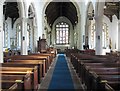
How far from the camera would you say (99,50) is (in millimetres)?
14930

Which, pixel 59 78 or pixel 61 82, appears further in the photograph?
pixel 59 78

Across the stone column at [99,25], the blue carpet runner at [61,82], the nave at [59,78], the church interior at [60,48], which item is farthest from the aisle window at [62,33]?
the nave at [59,78]

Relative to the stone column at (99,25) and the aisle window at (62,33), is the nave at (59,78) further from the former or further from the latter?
the aisle window at (62,33)

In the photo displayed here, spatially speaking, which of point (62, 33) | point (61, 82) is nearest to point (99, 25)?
point (61, 82)

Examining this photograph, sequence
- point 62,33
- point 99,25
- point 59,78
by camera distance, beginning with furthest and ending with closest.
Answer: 1. point 62,33
2. point 99,25
3. point 59,78

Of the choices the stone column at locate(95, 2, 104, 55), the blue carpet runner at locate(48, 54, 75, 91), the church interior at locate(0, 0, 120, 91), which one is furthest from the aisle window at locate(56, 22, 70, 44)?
the blue carpet runner at locate(48, 54, 75, 91)

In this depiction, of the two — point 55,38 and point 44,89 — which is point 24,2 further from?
point 55,38

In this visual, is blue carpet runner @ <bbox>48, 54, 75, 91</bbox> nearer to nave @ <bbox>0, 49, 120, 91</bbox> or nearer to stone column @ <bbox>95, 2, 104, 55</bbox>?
nave @ <bbox>0, 49, 120, 91</bbox>

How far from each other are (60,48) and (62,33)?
9.53 ft

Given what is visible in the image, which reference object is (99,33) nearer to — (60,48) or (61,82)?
(61,82)

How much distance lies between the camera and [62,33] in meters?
39.0

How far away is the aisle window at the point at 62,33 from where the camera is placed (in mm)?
38656

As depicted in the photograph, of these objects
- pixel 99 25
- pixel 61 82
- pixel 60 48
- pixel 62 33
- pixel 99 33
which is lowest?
pixel 61 82

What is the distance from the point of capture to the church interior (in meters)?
5.11
